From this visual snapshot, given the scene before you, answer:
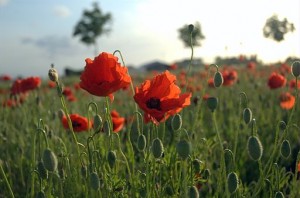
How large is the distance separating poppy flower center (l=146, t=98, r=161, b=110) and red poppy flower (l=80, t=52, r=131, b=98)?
11cm

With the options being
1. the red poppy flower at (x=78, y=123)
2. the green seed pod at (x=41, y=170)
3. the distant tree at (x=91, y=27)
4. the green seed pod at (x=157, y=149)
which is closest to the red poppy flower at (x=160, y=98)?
the green seed pod at (x=157, y=149)

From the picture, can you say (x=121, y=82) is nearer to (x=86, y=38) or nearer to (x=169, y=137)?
(x=169, y=137)

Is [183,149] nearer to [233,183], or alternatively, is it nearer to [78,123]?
[233,183]

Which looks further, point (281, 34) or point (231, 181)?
point (281, 34)

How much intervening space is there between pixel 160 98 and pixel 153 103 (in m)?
0.05

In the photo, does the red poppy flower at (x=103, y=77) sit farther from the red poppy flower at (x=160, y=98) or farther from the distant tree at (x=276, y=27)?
the distant tree at (x=276, y=27)

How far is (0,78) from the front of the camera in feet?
24.0

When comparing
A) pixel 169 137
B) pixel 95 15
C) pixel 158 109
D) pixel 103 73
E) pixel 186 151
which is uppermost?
pixel 95 15

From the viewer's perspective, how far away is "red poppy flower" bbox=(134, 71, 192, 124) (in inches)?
71.3

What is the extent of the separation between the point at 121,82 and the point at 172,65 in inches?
225

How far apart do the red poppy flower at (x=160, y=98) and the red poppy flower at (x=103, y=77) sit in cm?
8

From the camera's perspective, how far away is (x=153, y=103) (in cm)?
189

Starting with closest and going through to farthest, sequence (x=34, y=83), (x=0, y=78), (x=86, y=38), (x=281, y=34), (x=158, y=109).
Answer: (x=158, y=109)
(x=281, y=34)
(x=34, y=83)
(x=0, y=78)
(x=86, y=38)

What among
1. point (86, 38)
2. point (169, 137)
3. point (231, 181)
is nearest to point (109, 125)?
point (231, 181)
